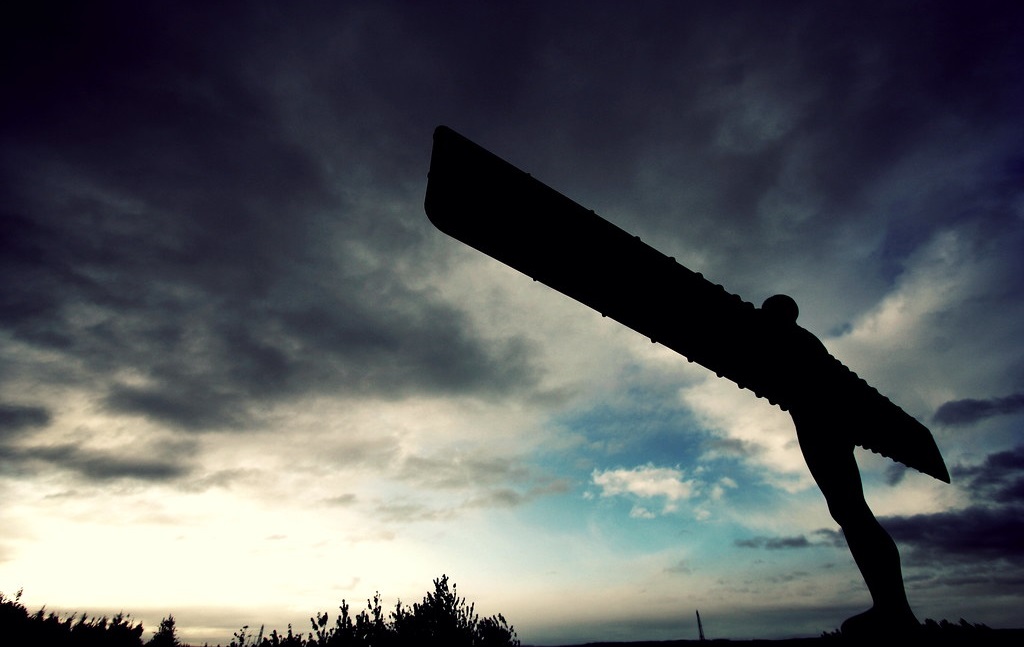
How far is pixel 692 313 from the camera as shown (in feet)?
7.67

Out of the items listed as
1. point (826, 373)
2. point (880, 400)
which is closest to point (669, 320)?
point (826, 373)

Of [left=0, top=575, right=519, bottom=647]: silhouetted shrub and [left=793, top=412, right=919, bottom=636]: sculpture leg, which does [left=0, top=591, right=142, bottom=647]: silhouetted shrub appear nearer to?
[left=0, top=575, right=519, bottom=647]: silhouetted shrub

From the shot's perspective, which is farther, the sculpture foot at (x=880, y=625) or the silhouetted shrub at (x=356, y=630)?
the silhouetted shrub at (x=356, y=630)

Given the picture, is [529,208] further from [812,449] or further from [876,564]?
[876,564]

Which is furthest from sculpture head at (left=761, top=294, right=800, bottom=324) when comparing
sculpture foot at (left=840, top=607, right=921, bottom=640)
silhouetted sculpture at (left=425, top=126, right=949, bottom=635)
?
sculpture foot at (left=840, top=607, right=921, bottom=640)

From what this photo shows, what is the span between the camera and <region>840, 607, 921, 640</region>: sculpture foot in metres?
2.30

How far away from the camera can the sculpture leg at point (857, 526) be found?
2.39m

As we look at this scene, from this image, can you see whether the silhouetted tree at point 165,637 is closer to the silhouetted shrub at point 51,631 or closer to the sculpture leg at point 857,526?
the silhouetted shrub at point 51,631

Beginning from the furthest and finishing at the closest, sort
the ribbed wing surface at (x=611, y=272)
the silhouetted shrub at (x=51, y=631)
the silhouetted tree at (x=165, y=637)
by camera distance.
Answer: the silhouetted tree at (x=165, y=637), the silhouetted shrub at (x=51, y=631), the ribbed wing surface at (x=611, y=272)

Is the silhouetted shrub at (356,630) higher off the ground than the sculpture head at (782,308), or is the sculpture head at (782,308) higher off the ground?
the sculpture head at (782,308)

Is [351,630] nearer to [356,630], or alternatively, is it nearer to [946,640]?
[356,630]

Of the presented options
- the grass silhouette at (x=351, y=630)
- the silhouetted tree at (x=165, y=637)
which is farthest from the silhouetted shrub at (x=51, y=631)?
the silhouetted tree at (x=165, y=637)

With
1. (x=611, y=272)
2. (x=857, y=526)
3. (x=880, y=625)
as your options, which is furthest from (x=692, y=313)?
(x=880, y=625)

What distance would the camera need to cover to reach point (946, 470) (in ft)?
13.0
